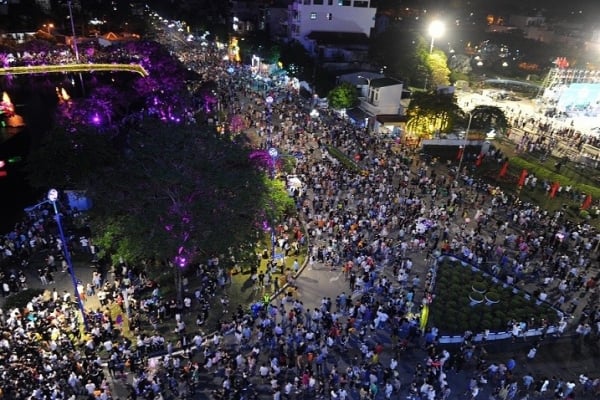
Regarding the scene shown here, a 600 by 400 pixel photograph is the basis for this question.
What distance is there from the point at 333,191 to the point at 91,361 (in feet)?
61.0

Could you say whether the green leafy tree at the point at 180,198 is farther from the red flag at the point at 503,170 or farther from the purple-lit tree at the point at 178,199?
the red flag at the point at 503,170

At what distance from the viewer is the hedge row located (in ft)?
112

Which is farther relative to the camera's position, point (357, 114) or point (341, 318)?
point (357, 114)

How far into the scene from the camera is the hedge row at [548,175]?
3428 cm

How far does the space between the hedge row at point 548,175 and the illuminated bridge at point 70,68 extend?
42346 millimetres

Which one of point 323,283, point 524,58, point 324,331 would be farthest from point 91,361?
point 524,58

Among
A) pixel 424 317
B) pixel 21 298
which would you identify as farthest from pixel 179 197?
pixel 424 317

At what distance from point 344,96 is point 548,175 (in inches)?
807

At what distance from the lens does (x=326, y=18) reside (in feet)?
221

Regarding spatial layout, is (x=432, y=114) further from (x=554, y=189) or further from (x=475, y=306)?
(x=475, y=306)

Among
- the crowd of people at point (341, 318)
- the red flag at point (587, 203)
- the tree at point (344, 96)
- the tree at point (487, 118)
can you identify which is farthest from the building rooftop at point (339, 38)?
the red flag at point (587, 203)

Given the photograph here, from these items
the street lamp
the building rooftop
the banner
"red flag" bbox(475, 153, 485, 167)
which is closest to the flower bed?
the banner

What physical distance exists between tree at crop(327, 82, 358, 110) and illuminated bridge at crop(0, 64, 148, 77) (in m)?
23.9

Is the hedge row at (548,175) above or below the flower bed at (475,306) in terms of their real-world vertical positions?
above
